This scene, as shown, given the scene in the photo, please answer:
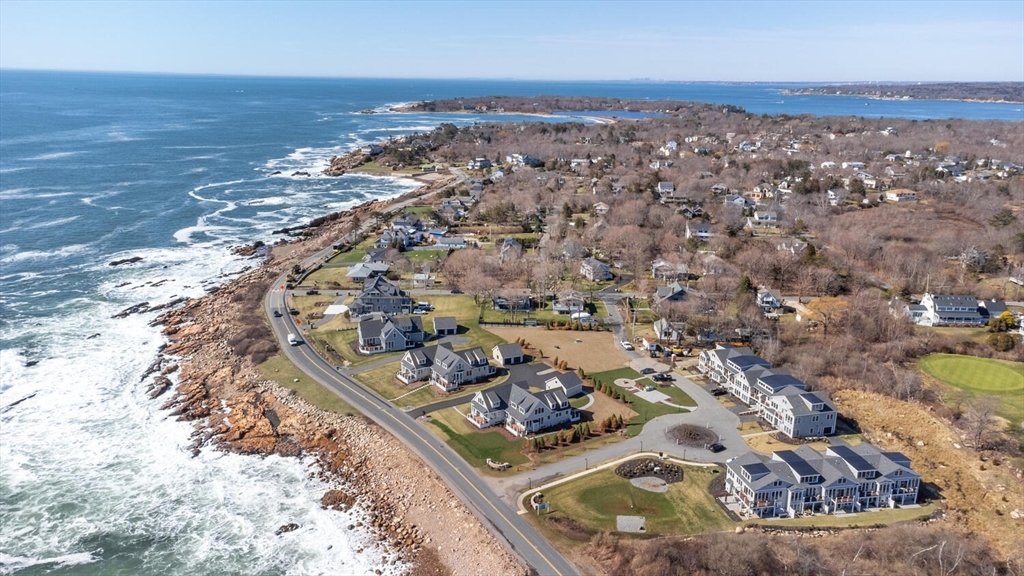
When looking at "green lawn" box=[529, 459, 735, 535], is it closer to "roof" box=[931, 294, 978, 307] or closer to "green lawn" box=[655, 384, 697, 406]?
"green lawn" box=[655, 384, 697, 406]

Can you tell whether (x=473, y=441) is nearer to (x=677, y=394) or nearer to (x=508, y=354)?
(x=508, y=354)

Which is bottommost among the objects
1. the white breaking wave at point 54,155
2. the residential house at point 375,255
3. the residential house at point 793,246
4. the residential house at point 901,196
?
the residential house at point 375,255

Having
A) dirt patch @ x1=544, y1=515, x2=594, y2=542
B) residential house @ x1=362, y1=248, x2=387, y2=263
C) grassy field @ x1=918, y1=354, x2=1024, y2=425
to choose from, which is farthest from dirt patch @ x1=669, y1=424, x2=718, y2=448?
residential house @ x1=362, y1=248, x2=387, y2=263

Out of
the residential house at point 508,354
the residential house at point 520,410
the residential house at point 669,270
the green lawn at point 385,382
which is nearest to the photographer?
the residential house at point 520,410

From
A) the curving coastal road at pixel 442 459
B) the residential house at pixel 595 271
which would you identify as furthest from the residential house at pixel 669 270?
the curving coastal road at pixel 442 459

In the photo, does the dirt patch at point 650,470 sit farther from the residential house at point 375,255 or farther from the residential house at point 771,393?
the residential house at point 375,255

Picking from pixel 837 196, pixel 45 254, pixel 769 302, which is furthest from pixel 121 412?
pixel 837 196

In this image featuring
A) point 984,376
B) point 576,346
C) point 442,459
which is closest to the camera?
point 442,459
